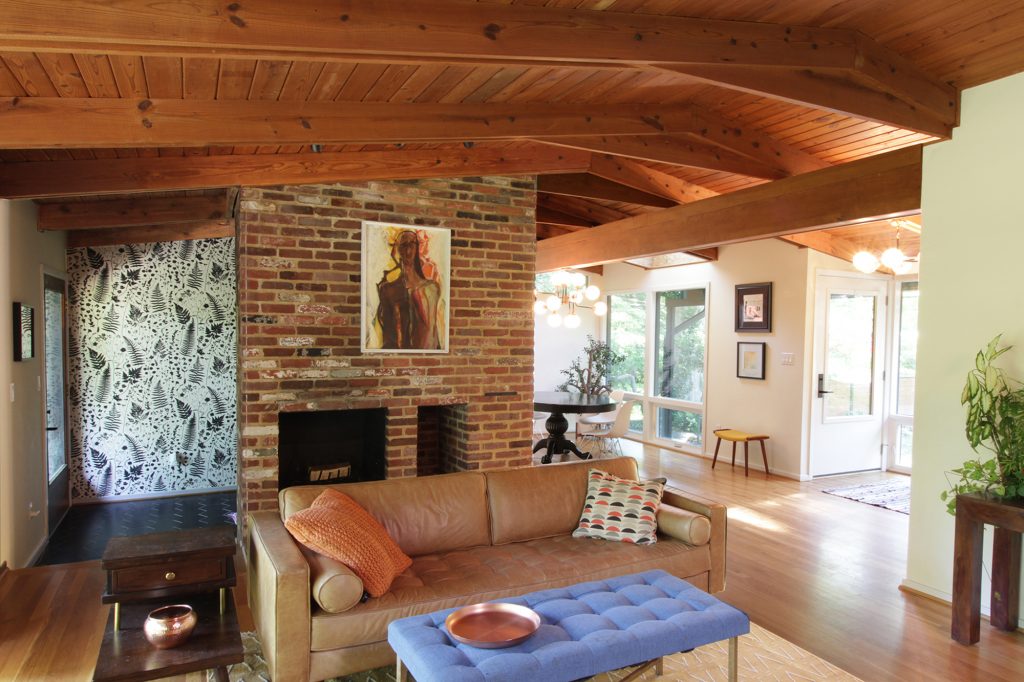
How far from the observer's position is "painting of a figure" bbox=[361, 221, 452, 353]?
4555mm

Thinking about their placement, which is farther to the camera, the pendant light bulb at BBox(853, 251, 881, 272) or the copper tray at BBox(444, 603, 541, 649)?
the pendant light bulb at BBox(853, 251, 881, 272)

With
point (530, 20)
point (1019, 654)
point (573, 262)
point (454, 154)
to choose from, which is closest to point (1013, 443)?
point (1019, 654)

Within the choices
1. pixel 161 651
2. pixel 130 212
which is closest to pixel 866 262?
pixel 161 651

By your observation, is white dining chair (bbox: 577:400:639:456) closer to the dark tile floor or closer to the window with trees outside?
the window with trees outside

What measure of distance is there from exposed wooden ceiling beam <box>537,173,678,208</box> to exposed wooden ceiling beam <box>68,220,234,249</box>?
2.82 m

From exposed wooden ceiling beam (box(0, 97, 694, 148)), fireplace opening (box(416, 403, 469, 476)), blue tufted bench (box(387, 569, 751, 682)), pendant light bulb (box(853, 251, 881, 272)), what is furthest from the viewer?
pendant light bulb (box(853, 251, 881, 272))

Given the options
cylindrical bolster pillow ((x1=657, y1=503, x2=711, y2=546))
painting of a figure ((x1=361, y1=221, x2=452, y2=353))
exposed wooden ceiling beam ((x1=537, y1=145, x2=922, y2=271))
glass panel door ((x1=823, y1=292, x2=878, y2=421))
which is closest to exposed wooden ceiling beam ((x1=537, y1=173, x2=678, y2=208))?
exposed wooden ceiling beam ((x1=537, y1=145, x2=922, y2=271))

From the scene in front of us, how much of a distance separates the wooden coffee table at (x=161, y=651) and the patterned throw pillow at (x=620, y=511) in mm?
1823

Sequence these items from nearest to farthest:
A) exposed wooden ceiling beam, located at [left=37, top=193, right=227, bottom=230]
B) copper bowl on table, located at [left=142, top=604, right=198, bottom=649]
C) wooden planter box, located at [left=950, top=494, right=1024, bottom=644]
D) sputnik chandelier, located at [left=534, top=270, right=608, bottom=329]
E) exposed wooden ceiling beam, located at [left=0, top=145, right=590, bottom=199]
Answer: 1. copper bowl on table, located at [left=142, top=604, right=198, bottom=649]
2. wooden planter box, located at [left=950, top=494, right=1024, bottom=644]
3. exposed wooden ceiling beam, located at [left=0, top=145, right=590, bottom=199]
4. exposed wooden ceiling beam, located at [left=37, top=193, right=227, bottom=230]
5. sputnik chandelier, located at [left=534, top=270, right=608, bottom=329]

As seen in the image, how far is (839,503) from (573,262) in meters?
3.49

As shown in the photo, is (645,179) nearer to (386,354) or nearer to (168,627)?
(386,354)

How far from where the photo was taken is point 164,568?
2676mm

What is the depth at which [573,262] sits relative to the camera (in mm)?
7312

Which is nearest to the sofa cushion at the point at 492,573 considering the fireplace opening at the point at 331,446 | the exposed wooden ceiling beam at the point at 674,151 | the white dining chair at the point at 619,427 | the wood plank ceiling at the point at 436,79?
the fireplace opening at the point at 331,446
